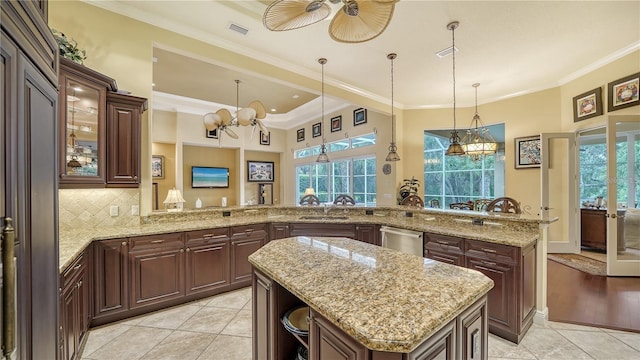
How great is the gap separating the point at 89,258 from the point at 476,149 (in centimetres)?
578

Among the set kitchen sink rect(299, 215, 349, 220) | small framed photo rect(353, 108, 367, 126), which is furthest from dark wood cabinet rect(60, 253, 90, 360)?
small framed photo rect(353, 108, 367, 126)

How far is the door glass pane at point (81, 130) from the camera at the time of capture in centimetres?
235

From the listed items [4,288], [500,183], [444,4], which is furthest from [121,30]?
[500,183]

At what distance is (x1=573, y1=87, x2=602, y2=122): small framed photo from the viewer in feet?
13.9

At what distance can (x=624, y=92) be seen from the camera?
3863 millimetres

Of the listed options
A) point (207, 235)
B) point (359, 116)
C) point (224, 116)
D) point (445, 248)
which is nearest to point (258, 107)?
point (224, 116)

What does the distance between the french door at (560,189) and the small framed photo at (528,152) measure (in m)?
0.18

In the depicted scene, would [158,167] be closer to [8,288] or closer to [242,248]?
[242,248]

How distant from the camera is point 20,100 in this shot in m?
0.89

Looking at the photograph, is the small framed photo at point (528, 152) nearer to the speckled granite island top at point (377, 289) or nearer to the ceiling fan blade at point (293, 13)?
the speckled granite island top at point (377, 289)

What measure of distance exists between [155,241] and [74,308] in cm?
91

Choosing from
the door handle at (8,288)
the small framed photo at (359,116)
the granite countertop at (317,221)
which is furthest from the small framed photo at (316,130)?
the door handle at (8,288)

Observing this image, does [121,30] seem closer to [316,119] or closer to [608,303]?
[316,119]

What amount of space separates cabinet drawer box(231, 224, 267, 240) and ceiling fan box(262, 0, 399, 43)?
240cm
